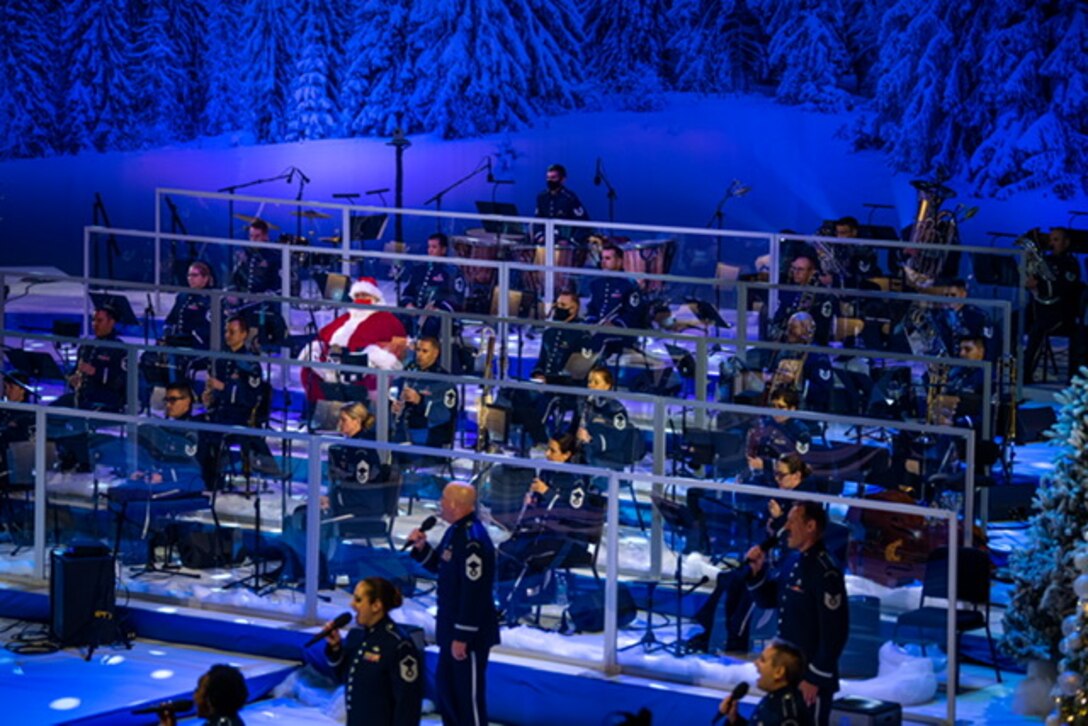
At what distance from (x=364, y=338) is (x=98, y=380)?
73.7 inches

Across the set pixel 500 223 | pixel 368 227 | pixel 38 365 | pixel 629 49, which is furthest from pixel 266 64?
pixel 38 365

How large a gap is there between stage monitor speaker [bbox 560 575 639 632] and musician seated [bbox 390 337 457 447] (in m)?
2.35

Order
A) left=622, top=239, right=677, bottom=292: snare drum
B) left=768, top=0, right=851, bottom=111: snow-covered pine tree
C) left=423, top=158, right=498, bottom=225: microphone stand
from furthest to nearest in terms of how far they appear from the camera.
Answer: left=423, top=158, right=498, bottom=225: microphone stand
left=768, top=0, right=851, bottom=111: snow-covered pine tree
left=622, top=239, right=677, bottom=292: snare drum

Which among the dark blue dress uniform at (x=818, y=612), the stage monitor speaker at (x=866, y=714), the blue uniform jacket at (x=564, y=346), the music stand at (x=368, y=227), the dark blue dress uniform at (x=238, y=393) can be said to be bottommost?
the stage monitor speaker at (x=866, y=714)

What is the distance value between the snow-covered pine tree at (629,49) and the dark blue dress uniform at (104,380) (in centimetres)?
1051

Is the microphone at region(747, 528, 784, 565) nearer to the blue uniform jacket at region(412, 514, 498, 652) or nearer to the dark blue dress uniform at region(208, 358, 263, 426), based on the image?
Result: the blue uniform jacket at region(412, 514, 498, 652)

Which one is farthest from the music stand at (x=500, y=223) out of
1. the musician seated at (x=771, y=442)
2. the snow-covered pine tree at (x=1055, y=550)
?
the snow-covered pine tree at (x=1055, y=550)

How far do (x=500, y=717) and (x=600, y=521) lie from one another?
115 cm

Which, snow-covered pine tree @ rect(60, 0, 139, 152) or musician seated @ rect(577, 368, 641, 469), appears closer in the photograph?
musician seated @ rect(577, 368, 641, 469)

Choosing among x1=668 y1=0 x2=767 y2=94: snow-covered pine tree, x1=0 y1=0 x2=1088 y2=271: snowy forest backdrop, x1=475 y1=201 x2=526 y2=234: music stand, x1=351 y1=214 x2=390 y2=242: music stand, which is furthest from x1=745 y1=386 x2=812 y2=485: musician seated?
x1=668 y1=0 x2=767 y2=94: snow-covered pine tree

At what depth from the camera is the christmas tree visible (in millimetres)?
8719

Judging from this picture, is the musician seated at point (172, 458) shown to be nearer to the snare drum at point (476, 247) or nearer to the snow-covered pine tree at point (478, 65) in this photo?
the snare drum at point (476, 247)

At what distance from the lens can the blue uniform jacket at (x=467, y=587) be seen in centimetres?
928

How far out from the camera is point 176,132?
82.1 feet
